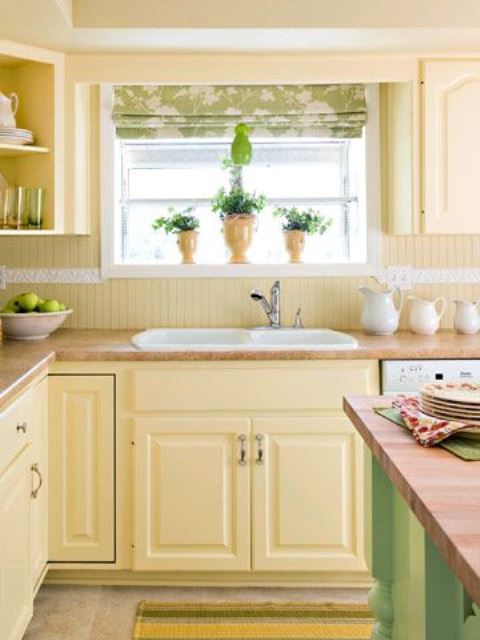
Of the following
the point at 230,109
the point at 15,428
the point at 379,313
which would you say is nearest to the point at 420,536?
the point at 15,428

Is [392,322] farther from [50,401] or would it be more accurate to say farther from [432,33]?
[50,401]

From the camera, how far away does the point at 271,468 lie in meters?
2.52

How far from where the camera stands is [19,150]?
9.09ft

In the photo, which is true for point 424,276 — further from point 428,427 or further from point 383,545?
point 428,427

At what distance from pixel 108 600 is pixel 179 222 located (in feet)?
5.41

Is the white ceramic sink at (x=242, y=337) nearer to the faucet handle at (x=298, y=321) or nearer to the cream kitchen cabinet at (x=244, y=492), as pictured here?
the faucet handle at (x=298, y=321)

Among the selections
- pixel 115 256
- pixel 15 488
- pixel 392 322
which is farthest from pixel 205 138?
pixel 15 488

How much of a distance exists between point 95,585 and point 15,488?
33.5 inches

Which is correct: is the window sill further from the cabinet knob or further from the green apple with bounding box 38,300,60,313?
the cabinet knob

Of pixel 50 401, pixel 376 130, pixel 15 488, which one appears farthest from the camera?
pixel 376 130

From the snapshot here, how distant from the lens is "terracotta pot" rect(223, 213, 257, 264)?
3.16 meters

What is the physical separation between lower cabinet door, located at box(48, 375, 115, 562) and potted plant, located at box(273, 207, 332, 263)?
1.15 m

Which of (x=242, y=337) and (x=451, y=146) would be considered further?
(x=242, y=337)

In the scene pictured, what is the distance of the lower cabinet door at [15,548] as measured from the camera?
1799 mm
